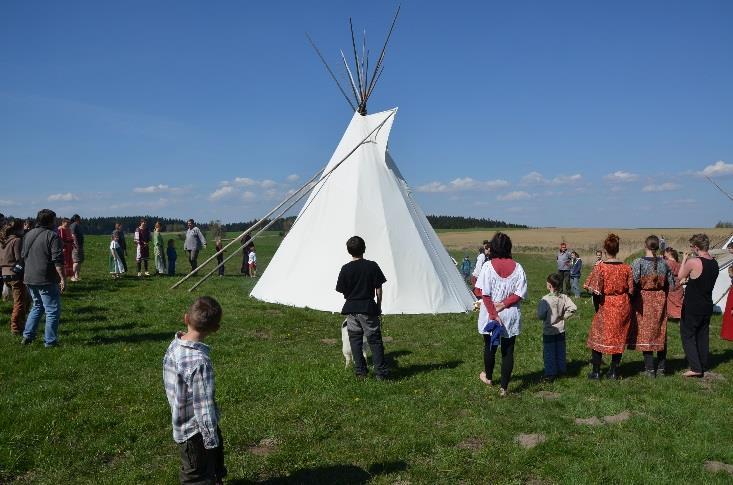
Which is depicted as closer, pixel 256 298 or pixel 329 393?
pixel 329 393

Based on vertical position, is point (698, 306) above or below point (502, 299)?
below

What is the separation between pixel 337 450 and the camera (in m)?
4.75

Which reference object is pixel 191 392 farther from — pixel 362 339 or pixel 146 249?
pixel 146 249

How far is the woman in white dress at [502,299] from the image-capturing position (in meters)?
6.14

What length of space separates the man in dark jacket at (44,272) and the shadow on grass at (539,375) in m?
6.08

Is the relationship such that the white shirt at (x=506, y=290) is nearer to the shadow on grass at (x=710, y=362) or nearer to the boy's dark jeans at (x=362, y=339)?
the boy's dark jeans at (x=362, y=339)

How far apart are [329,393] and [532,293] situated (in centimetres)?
1232

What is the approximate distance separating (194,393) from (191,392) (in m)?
0.05

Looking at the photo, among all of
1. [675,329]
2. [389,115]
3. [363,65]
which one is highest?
[363,65]

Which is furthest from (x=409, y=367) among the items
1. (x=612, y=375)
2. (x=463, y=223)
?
(x=463, y=223)

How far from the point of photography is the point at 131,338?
8734 millimetres

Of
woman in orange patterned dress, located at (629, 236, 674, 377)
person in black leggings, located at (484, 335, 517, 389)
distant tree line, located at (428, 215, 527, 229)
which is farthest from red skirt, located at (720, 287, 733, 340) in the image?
distant tree line, located at (428, 215, 527, 229)

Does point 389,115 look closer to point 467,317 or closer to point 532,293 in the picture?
point 467,317

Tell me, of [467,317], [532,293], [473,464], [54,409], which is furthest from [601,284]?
[532,293]
